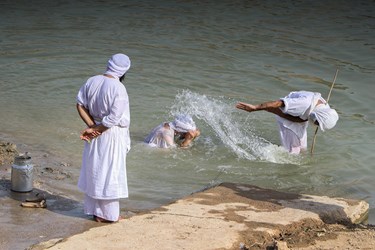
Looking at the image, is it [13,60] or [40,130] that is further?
[13,60]

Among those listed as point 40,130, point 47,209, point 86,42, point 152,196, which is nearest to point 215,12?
point 86,42

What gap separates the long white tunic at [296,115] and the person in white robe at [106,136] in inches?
122

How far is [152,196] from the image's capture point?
30.3ft

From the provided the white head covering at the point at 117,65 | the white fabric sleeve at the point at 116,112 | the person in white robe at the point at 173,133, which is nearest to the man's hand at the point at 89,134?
→ the white fabric sleeve at the point at 116,112

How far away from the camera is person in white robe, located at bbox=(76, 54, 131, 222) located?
298 inches

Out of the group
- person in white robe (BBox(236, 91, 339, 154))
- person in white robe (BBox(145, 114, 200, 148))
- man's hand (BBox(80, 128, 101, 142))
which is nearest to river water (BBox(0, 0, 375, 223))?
person in white robe (BBox(145, 114, 200, 148))

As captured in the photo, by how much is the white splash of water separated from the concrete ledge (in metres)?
1.97

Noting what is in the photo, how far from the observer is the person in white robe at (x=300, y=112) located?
10258 mm

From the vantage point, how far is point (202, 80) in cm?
1417

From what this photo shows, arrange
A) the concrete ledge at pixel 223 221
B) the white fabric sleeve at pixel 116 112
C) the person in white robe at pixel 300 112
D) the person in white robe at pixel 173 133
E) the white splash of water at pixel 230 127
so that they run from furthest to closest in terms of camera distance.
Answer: the white splash of water at pixel 230 127
the person in white robe at pixel 173 133
the person in white robe at pixel 300 112
the white fabric sleeve at pixel 116 112
the concrete ledge at pixel 223 221

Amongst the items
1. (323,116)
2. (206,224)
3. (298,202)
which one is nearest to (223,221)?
(206,224)

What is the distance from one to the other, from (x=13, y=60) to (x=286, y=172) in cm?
634

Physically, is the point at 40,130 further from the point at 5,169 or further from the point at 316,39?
the point at 316,39

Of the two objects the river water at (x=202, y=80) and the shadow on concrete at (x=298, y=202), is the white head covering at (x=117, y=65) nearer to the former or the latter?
the river water at (x=202, y=80)
